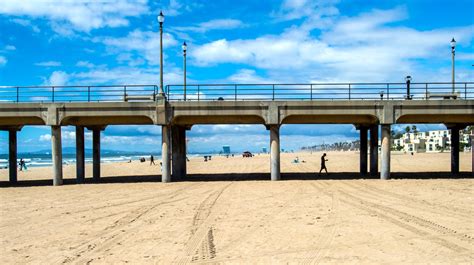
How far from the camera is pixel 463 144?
11638cm

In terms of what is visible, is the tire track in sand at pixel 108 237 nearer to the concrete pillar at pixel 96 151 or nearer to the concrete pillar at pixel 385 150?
the concrete pillar at pixel 385 150

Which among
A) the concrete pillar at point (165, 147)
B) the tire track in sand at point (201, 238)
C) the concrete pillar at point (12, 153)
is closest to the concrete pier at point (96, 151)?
the concrete pillar at point (12, 153)

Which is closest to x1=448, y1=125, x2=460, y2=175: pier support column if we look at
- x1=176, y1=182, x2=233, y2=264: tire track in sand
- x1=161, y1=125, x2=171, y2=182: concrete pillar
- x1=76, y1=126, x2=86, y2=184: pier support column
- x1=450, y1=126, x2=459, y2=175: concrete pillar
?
x1=450, y1=126, x2=459, y2=175: concrete pillar

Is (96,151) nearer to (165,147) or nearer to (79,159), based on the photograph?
(79,159)

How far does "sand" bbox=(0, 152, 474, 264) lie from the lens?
8.89 metres

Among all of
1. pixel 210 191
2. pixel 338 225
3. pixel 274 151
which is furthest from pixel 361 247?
pixel 274 151

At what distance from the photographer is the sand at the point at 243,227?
889 cm

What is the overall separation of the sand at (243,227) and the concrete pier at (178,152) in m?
7.42

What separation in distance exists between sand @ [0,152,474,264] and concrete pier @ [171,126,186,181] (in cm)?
742

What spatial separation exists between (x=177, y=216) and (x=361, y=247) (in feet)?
20.9

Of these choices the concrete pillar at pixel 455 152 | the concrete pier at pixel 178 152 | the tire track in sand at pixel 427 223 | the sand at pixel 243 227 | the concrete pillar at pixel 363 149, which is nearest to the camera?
the sand at pixel 243 227

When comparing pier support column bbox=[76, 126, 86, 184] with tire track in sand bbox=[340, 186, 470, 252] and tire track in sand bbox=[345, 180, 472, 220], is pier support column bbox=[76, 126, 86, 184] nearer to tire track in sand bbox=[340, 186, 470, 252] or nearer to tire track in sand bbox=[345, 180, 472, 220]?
tire track in sand bbox=[345, 180, 472, 220]

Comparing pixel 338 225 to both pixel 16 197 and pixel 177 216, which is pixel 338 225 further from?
pixel 16 197

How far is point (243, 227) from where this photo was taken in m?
11.7
